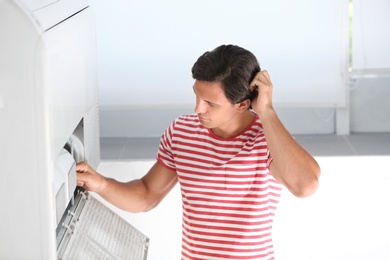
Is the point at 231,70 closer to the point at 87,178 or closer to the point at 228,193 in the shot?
the point at 228,193

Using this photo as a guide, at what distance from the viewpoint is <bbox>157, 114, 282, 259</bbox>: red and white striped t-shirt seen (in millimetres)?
1942

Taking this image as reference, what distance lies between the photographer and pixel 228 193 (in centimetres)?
195

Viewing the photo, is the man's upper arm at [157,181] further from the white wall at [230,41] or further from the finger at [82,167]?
the white wall at [230,41]

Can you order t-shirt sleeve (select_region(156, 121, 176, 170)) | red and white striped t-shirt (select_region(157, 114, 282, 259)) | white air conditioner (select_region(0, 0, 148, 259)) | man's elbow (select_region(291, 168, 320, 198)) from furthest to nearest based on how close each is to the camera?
t-shirt sleeve (select_region(156, 121, 176, 170)), red and white striped t-shirt (select_region(157, 114, 282, 259)), man's elbow (select_region(291, 168, 320, 198)), white air conditioner (select_region(0, 0, 148, 259))

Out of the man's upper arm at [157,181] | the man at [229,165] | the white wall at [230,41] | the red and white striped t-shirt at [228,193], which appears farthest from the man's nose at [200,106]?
the white wall at [230,41]

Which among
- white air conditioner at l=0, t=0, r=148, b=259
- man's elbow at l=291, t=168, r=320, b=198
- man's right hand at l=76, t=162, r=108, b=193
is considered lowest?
white air conditioner at l=0, t=0, r=148, b=259

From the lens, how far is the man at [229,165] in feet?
6.05

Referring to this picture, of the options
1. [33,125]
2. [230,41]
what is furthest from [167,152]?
[230,41]

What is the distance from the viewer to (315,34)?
395 cm

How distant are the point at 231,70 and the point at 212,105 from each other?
0.09 m

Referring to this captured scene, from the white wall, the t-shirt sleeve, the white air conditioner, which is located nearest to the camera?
the white air conditioner

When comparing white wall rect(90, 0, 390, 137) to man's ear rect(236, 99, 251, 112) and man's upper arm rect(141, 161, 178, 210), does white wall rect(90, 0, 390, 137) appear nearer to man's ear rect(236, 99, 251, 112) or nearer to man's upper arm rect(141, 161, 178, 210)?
man's upper arm rect(141, 161, 178, 210)

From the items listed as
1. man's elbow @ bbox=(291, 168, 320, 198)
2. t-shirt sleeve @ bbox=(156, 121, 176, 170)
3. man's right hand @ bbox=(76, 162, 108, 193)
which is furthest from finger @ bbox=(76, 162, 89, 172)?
man's elbow @ bbox=(291, 168, 320, 198)

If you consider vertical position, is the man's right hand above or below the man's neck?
below
